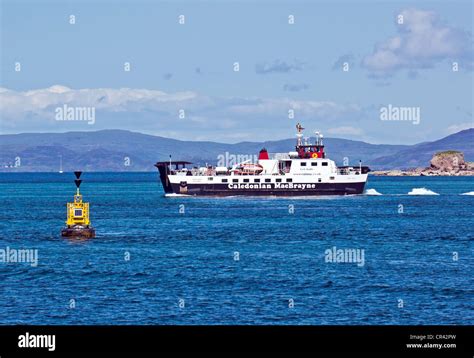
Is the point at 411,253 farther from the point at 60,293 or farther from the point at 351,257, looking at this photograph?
the point at 60,293

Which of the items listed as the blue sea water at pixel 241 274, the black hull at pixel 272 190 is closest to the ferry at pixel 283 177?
the black hull at pixel 272 190

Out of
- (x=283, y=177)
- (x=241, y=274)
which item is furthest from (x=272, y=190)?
(x=241, y=274)

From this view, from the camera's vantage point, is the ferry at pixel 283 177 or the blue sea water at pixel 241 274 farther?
the ferry at pixel 283 177

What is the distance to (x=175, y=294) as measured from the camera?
42.9 metres

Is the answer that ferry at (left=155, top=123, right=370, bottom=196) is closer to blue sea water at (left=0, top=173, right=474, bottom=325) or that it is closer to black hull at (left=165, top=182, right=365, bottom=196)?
black hull at (left=165, top=182, right=365, bottom=196)

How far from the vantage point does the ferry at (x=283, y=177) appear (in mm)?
145250

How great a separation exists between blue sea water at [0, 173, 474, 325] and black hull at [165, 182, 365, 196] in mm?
50092

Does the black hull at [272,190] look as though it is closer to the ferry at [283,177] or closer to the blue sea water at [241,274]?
the ferry at [283,177]

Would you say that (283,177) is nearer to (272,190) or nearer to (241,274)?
(272,190)

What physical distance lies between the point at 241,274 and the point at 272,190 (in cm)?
9742

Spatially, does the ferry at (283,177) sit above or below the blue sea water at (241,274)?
above

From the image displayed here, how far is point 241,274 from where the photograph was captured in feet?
165

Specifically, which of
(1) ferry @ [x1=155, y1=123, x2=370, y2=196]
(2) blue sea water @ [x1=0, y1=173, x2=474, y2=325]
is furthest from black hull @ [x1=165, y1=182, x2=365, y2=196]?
(2) blue sea water @ [x1=0, y1=173, x2=474, y2=325]
